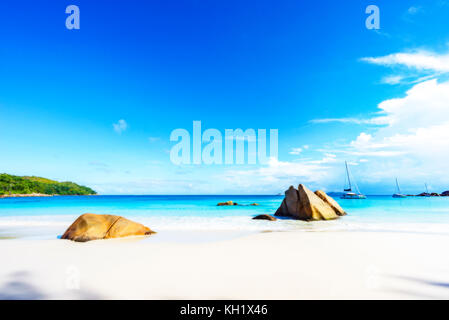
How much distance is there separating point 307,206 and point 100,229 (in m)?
13.3

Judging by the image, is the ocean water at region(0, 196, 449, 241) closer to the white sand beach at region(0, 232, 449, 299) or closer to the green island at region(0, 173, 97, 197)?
the white sand beach at region(0, 232, 449, 299)

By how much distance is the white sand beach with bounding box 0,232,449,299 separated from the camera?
3721mm

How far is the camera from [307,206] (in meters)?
15.7

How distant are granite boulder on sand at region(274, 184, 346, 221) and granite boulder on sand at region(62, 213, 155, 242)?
11.5 metres

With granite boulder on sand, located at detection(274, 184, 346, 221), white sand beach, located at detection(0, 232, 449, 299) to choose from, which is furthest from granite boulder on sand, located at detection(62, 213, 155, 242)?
granite boulder on sand, located at detection(274, 184, 346, 221)

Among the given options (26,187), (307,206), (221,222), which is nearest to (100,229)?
(221,222)

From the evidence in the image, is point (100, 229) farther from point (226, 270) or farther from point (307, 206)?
point (307, 206)

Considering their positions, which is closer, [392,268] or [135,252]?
[392,268]

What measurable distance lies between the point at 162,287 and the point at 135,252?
9.42 feet

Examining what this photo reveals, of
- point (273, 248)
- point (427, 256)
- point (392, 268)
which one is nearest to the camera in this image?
point (392, 268)
